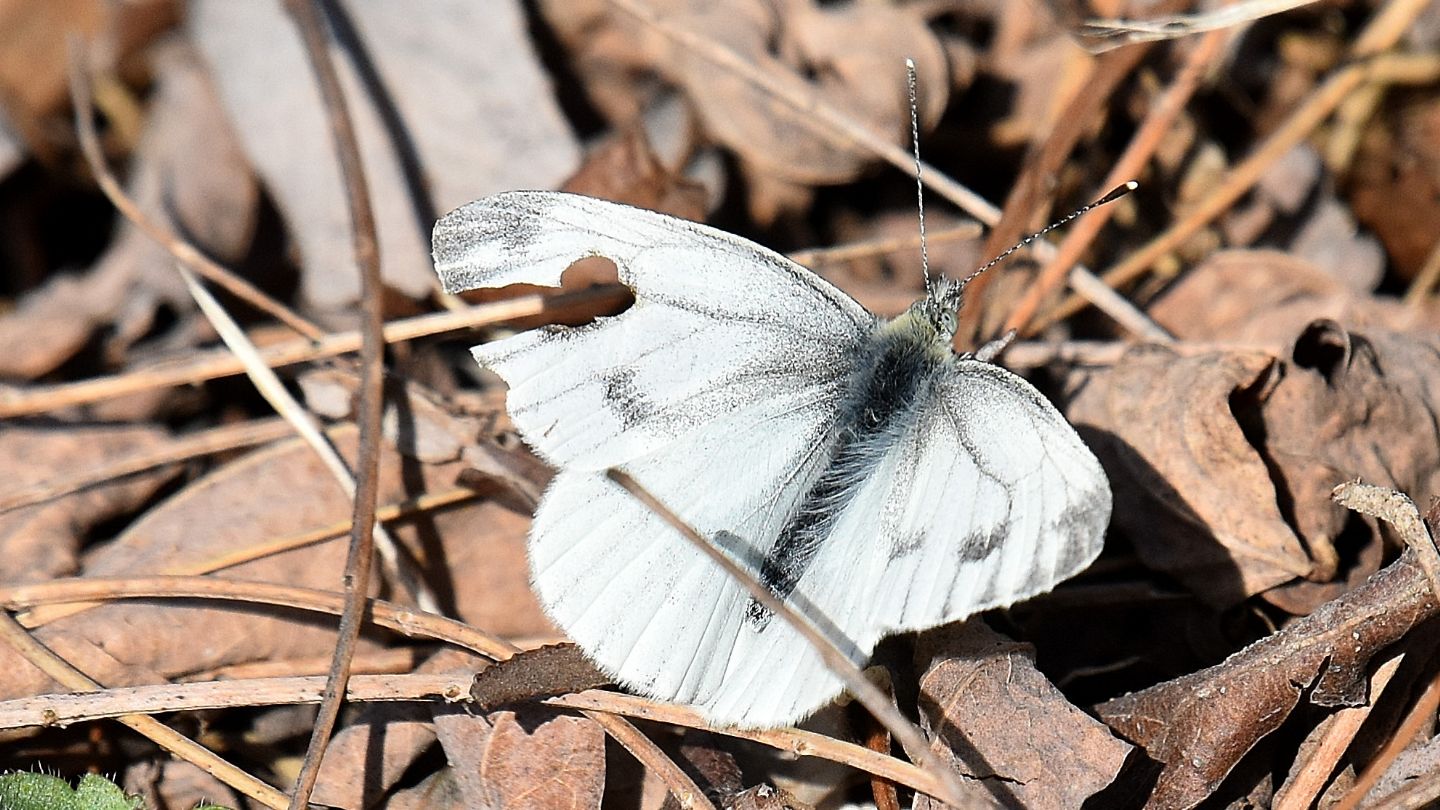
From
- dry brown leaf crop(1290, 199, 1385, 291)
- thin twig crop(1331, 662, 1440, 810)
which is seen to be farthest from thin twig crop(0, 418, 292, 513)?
dry brown leaf crop(1290, 199, 1385, 291)

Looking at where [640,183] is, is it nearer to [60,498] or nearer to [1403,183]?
[60,498]

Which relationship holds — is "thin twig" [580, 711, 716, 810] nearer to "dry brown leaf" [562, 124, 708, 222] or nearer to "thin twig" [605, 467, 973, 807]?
"thin twig" [605, 467, 973, 807]

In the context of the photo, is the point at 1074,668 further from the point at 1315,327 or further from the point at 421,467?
the point at 421,467

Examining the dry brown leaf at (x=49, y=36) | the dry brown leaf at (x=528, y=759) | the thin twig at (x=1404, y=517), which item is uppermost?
the dry brown leaf at (x=49, y=36)

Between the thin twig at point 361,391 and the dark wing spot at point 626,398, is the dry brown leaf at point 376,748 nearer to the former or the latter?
the thin twig at point 361,391

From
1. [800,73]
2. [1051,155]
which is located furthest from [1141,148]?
[800,73]

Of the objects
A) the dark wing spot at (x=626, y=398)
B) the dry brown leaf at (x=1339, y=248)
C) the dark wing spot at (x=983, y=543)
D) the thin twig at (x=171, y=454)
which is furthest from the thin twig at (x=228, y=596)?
the dry brown leaf at (x=1339, y=248)
